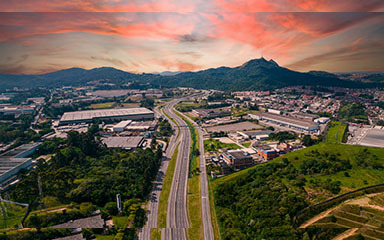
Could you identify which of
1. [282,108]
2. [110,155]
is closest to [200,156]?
[110,155]

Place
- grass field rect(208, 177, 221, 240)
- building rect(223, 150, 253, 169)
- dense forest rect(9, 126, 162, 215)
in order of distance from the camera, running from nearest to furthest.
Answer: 1. grass field rect(208, 177, 221, 240)
2. dense forest rect(9, 126, 162, 215)
3. building rect(223, 150, 253, 169)

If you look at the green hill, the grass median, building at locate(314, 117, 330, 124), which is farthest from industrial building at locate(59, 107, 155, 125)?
building at locate(314, 117, 330, 124)

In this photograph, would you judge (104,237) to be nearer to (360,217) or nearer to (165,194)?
(165,194)

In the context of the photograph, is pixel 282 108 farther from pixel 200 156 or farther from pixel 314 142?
pixel 200 156

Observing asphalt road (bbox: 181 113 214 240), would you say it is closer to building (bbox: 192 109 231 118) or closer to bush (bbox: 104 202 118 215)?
bush (bbox: 104 202 118 215)

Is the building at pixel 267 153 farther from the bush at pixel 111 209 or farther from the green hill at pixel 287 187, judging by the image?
the bush at pixel 111 209

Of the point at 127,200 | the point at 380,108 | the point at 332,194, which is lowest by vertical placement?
the point at 127,200

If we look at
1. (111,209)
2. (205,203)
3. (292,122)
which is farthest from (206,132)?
Answer: (111,209)
